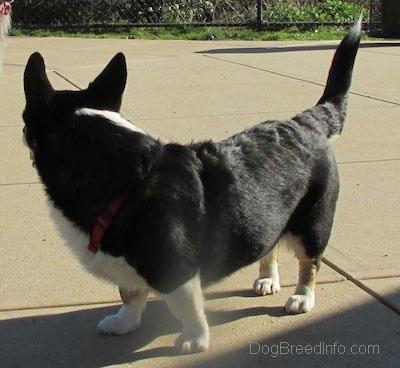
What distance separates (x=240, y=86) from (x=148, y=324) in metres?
5.97

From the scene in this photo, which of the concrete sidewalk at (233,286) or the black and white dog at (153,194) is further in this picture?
the concrete sidewalk at (233,286)

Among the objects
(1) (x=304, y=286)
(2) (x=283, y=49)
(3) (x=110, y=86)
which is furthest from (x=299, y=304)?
(2) (x=283, y=49)

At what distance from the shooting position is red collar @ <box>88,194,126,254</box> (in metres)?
2.88

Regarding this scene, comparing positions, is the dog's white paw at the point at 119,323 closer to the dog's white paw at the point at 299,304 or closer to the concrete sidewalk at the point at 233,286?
the concrete sidewalk at the point at 233,286

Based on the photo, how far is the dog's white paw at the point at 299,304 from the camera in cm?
347

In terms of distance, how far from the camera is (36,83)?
9.66 ft

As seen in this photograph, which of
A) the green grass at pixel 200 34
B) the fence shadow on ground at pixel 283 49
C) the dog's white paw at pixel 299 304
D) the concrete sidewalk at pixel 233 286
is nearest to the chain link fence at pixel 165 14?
the green grass at pixel 200 34

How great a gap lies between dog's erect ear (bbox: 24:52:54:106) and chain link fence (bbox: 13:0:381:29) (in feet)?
45.4

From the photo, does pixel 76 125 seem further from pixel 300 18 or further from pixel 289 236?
pixel 300 18

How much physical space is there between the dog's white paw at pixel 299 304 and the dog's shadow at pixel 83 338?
0.06 meters

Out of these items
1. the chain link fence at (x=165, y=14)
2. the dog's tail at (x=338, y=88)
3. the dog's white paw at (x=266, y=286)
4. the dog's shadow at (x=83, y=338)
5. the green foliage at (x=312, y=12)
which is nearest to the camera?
the dog's shadow at (x=83, y=338)

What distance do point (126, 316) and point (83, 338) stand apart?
0.21 meters

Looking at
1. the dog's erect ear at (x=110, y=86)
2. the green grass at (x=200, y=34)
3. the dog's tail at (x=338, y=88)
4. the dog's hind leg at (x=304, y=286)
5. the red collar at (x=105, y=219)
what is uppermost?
the dog's erect ear at (x=110, y=86)

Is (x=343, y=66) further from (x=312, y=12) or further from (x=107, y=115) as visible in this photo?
(x=312, y=12)
